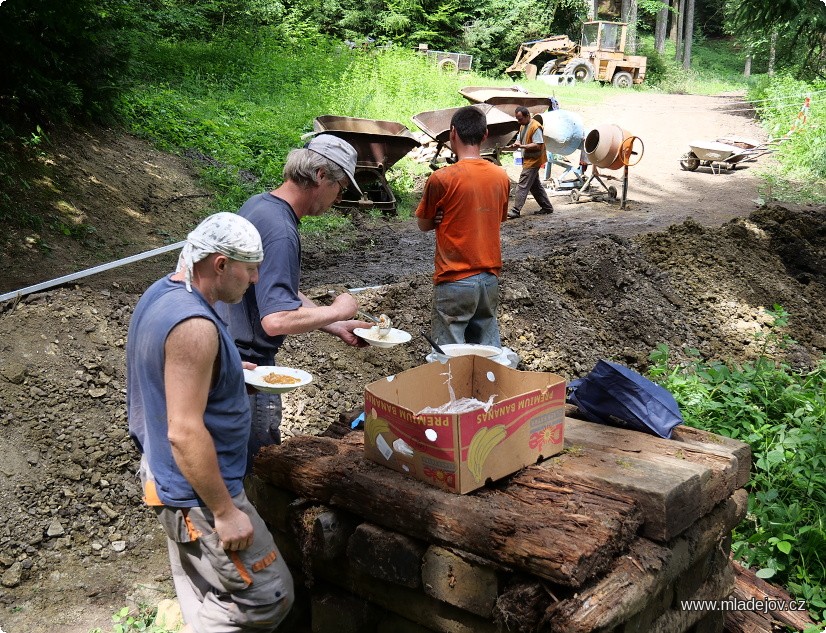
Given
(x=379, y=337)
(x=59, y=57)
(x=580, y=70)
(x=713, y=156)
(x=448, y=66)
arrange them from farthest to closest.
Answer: (x=580, y=70) → (x=448, y=66) → (x=713, y=156) → (x=59, y=57) → (x=379, y=337)

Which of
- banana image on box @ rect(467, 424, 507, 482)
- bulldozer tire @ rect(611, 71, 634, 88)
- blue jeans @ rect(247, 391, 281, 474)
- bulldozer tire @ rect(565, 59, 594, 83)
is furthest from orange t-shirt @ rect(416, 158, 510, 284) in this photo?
bulldozer tire @ rect(611, 71, 634, 88)

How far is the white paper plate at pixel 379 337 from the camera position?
3863 mm

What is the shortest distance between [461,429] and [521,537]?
426 mm

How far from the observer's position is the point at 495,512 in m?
2.84

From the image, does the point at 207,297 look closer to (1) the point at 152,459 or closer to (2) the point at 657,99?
(1) the point at 152,459

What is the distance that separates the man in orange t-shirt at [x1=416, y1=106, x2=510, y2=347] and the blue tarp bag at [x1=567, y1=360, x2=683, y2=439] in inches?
58.6

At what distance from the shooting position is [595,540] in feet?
8.73

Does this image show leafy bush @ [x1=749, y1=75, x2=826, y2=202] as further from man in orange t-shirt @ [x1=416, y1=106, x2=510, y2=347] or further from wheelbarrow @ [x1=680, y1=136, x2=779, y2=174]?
man in orange t-shirt @ [x1=416, y1=106, x2=510, y2=347]

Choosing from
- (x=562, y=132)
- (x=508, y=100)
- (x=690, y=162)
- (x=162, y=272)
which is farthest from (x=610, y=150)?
(x=162, y=272)

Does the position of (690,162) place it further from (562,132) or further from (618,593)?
(618,593)

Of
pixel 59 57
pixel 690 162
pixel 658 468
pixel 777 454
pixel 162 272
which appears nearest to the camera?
pixel 658 468

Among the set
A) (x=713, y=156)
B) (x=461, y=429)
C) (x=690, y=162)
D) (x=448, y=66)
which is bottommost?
(x=690, y=162)

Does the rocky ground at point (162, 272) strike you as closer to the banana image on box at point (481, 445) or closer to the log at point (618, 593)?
the banana image on box at point (481, 445)

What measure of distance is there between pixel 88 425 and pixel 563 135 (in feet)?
33.9
